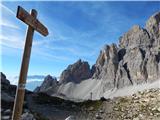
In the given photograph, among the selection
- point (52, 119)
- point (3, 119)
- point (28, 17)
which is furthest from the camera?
point (52, 119)

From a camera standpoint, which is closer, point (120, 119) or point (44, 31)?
point (44, 31)

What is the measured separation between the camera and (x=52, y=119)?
103 feet

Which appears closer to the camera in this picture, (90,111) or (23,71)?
(23,71)

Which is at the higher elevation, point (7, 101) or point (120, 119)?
point (7, 101)

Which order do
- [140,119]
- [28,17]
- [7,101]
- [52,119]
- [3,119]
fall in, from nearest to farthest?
[28,17]
[3,119]
[140,119]
[52,119]
[7,101]

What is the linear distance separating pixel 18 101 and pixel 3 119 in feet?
49.1

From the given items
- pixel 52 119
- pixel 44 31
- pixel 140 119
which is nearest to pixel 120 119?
pixel 140 119

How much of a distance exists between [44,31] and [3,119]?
14.9 meters

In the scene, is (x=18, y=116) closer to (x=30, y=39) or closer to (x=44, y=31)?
(x=30, y=39)

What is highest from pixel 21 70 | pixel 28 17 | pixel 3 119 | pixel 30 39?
pixel 28 17

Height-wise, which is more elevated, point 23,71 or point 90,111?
point 23,71

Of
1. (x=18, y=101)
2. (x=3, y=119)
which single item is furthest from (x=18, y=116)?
(x=3, y=119)

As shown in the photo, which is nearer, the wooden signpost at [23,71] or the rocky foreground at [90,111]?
the wooden signpost at [23,71]

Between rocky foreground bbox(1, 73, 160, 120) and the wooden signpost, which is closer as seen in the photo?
the wooden signpost
